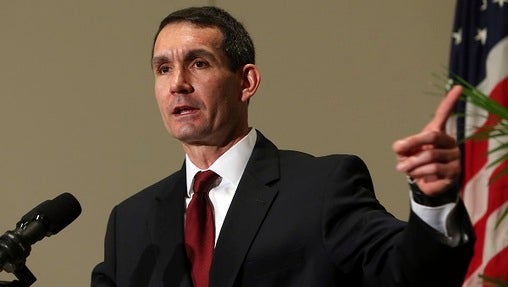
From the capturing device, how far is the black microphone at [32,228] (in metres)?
2.04

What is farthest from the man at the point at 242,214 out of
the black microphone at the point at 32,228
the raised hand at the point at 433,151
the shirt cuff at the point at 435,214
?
the black microphone at the point at 32,228

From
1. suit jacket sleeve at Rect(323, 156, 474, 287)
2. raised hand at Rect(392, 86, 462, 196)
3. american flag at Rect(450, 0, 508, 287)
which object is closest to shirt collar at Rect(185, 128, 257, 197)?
suit jacket sleeve at Rect(323, 156, 474, 287)

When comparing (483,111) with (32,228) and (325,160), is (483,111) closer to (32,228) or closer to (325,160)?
(325,160)

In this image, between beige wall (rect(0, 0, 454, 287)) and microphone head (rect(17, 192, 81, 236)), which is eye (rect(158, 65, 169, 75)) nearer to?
microphone head (rect(17, 192, 81, 236))

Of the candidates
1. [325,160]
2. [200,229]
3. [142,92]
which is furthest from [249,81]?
[142,92]

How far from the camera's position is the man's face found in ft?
8.04

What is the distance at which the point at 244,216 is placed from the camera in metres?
2.32

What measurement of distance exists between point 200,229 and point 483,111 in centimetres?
153

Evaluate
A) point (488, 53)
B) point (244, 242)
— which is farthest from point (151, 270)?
point (488, 53)

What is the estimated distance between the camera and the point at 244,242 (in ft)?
7.43

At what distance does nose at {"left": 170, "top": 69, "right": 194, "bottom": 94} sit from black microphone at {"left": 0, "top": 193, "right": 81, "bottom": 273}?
39cm

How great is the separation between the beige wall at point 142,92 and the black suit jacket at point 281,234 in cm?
162

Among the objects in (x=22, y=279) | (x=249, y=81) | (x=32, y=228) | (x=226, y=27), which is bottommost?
(x=22, y=279)

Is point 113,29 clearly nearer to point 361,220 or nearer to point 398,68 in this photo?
point 398,68
